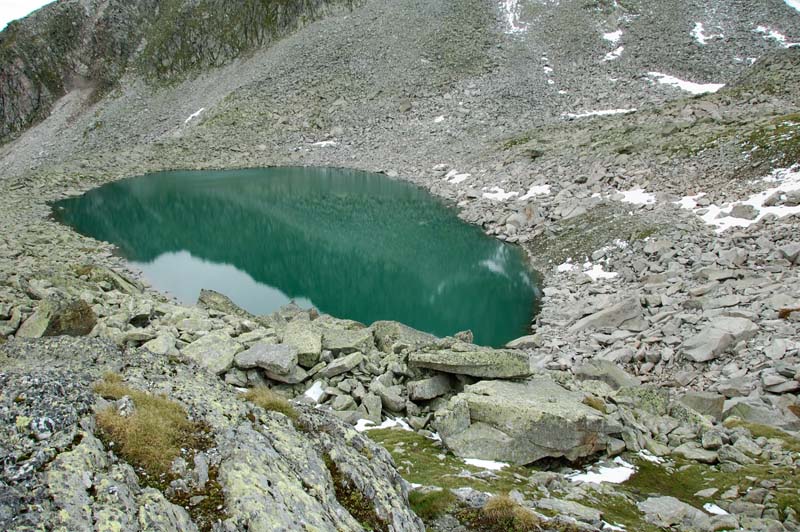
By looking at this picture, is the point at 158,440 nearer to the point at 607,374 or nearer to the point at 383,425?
the point at 383,425

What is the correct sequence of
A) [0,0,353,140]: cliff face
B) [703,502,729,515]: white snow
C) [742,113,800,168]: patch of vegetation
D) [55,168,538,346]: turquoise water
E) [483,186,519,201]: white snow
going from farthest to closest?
[0,0,353,140]: cliff face
[483,186,519,201]: white snow
[55,168,538,346]: turquoise water
[742,113,800,168]: patch of vegetation
[703,502,729,515]: white snow

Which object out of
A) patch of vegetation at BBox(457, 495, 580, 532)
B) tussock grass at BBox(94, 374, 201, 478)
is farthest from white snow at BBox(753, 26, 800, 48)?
tussock grass at BBox(94, 374, 201, 478)

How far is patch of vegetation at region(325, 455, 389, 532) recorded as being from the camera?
6.34 meters

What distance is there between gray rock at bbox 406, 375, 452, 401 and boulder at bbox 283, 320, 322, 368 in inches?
122

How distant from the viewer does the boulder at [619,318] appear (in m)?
22.0

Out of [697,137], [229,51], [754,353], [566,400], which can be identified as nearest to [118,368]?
[566,400]

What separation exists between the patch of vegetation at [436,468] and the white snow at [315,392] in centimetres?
238

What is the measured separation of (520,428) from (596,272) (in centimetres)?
1953

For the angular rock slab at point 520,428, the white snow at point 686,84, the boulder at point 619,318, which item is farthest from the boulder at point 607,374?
the white snow at point 686,84

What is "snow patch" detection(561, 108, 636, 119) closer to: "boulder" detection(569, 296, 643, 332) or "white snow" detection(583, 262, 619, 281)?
"white snow" detection(583, 262, 619, 281)

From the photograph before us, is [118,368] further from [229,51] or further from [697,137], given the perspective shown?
[229,51]

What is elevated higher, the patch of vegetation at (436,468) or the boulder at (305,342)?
the boulder at (305,342)

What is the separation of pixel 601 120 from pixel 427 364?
148ft

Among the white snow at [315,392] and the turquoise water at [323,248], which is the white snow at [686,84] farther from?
the white snow at [315,392]
